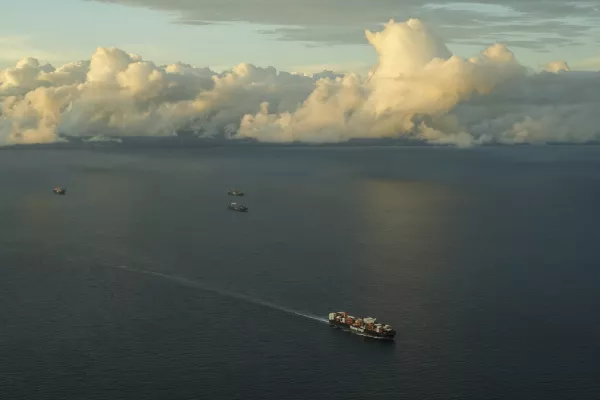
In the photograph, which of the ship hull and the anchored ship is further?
the anchored ship

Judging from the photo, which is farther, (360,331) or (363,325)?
(363,325)

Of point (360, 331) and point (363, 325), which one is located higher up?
point (363, 325)

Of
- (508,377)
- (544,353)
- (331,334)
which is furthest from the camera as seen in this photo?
(331,334)

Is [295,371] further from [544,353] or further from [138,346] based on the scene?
[544,353]

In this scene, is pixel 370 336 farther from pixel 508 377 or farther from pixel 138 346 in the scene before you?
pixel 138 346

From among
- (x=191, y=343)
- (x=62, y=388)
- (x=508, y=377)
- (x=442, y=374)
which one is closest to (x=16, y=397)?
(x=62, y=388)

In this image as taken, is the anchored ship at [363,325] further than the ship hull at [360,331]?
Yes

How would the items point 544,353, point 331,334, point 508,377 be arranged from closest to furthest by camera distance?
point 508,377 < point 544,353 < point 331,334

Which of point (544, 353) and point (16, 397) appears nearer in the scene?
point (16, 397)
